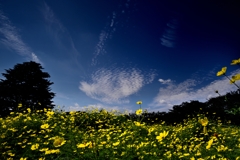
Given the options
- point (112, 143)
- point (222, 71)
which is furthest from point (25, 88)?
point (222, 71)

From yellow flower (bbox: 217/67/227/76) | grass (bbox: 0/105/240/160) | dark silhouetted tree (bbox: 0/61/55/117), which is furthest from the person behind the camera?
dark silhouetted tree (bbox: 0/61/55/117)

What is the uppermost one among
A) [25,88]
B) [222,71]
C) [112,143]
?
[25,88]

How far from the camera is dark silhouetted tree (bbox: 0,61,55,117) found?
17.5 m

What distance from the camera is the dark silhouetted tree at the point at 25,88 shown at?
687 inches

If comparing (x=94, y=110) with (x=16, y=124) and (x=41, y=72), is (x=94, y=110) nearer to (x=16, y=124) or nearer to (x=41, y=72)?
(x=16, y=124)

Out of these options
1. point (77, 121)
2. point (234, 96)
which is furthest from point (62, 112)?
point (234, 96)

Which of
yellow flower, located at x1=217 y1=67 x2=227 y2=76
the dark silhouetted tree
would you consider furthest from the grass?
the dark silhouetted tree

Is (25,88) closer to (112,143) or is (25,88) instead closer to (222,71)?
(112,143)

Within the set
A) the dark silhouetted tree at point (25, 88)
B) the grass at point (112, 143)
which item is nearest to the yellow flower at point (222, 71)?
the grass at point (112, 143)

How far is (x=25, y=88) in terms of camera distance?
59.8 ft

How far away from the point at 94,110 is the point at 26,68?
1201 cm

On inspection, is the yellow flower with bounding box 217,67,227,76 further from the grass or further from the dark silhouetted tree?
the dark silhouetted tree

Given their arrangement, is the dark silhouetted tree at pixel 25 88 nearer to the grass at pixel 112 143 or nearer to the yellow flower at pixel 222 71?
the grass at pixel 112 143

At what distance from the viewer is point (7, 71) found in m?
18.8
